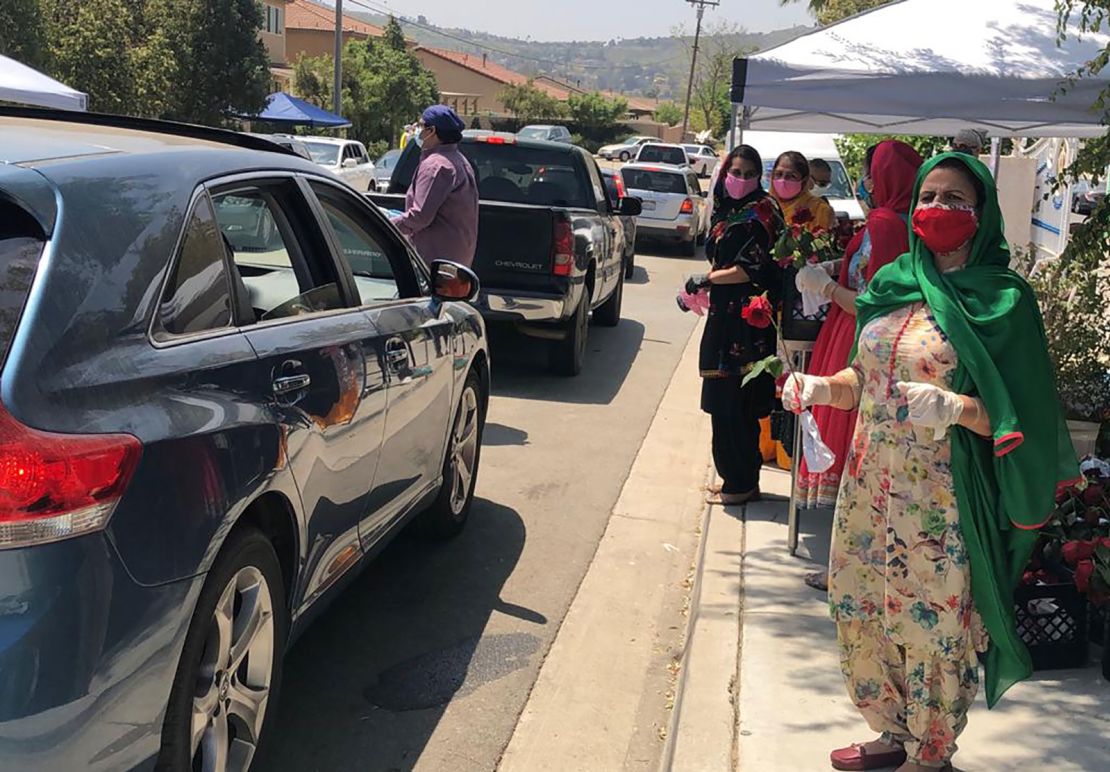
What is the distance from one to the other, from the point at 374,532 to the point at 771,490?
10.3ft

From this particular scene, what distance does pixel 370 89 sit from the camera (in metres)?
44.5

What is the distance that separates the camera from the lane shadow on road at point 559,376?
31.6ft

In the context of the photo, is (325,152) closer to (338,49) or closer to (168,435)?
(338,49)

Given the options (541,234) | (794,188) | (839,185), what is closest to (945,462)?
(794,188)

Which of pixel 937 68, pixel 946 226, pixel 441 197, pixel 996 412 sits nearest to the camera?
pixel 996 412

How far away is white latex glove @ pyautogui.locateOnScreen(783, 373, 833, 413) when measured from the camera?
11.5 feet

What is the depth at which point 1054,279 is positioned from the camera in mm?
5652

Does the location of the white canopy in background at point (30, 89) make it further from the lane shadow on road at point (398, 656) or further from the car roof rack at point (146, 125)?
the lane shadow on road at point (398, 656)

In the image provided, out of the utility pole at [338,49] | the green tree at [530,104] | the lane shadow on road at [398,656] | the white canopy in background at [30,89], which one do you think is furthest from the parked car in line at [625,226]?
the green tree at [530,104]

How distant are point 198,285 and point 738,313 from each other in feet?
11.8

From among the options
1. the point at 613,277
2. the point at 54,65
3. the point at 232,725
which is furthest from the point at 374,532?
the point at 54,65

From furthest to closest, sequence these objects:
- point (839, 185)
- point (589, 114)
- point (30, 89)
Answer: point (589, 114) → point (839, 185) → point (30, 89)

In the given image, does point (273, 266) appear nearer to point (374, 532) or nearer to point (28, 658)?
point (374, 532)

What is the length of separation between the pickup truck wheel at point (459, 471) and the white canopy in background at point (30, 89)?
5.48m
